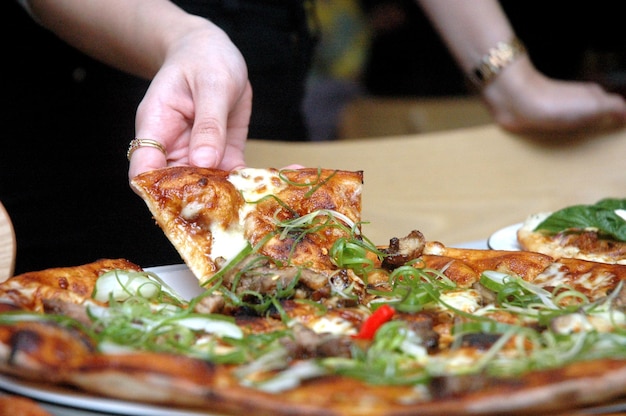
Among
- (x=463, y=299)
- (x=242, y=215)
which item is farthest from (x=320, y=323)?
(x=242, y=215)

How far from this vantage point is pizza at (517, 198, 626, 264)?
3.00 meters

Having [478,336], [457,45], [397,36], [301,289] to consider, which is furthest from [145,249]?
[397,36]

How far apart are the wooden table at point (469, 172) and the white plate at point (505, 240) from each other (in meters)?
0.90

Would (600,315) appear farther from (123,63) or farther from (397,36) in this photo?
(397,36)

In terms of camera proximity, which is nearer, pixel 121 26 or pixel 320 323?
pixel 320 323

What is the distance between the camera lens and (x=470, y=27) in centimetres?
489

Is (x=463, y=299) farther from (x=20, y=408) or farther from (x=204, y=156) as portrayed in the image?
(x=20, y=408)

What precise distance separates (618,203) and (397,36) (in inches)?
261

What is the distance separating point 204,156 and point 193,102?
0.45 m

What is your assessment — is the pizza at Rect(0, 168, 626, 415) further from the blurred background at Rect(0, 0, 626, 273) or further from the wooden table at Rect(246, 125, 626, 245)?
the wooden table at Rect(246, 125, 626, 245)

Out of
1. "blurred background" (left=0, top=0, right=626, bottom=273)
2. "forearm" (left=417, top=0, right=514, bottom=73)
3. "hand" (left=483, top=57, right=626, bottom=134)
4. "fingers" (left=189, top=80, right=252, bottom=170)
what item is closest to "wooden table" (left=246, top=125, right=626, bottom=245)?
"hand" (left=483, top=57, right=626, bottom=134)

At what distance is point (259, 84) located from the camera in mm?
4652

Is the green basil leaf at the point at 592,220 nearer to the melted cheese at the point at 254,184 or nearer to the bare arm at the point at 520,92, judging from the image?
the melted cheese at the point at 254,184

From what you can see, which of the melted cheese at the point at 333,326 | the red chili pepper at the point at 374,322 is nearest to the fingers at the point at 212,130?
the melted cheese at the point at 333,326
